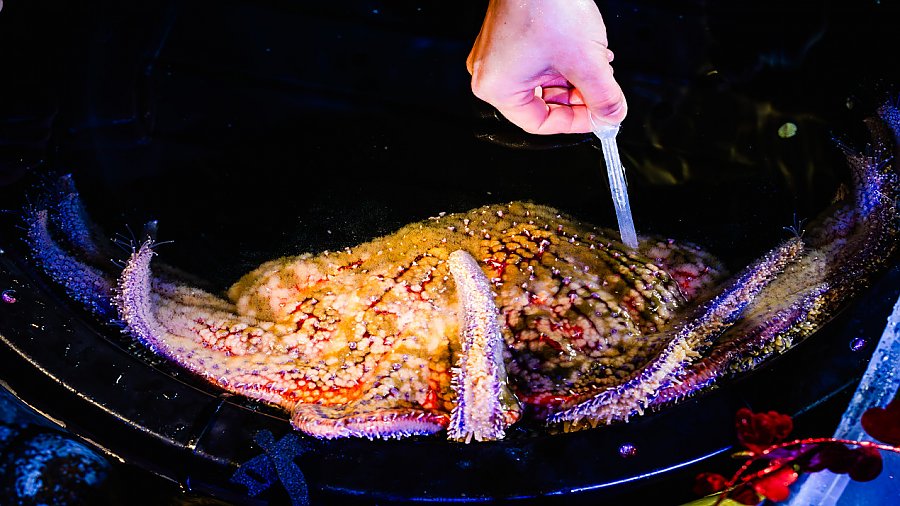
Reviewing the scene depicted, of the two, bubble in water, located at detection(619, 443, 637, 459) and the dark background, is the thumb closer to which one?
the dark background

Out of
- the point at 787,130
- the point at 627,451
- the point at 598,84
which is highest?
the point at 598,84

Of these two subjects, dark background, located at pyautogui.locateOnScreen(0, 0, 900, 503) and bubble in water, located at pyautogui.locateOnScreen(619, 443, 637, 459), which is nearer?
bubble in water, located at pyautogui.locateOnScreen(619, 443, 637, 459)

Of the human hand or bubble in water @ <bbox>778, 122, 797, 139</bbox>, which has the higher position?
the human hand

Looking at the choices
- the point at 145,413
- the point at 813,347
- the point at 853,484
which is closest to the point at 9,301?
the point at 145,413

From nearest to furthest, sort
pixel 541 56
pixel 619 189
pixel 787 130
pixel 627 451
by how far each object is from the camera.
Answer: pixel 627 451 → pixel 541 56 → pixel 619 189 → pixel 787 130

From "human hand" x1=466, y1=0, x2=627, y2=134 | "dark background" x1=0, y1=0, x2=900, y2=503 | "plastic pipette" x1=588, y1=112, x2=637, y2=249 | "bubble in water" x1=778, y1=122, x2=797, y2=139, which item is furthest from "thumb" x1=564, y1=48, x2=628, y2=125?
"bubble in water" x1=778, y1=122, x2=797, y2=139

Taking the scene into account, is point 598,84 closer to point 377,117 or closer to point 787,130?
point 377,117

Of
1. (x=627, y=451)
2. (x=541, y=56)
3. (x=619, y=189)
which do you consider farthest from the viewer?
(x=619, y=189)

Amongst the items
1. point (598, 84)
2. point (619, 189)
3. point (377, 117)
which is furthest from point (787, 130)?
point (377, 117)
